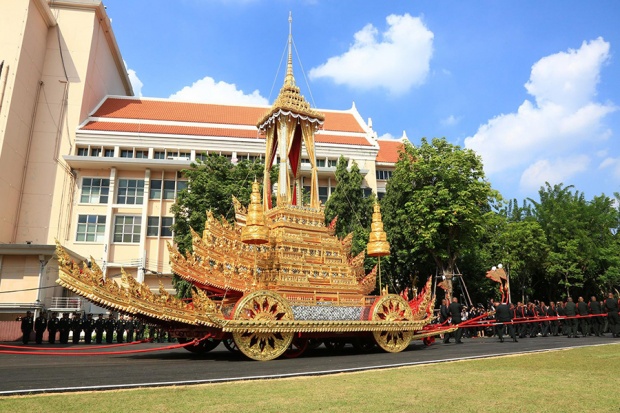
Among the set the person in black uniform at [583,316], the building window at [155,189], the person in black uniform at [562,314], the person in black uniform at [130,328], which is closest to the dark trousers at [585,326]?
the person in black uniform at [583,316]

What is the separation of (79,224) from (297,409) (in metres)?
29.7

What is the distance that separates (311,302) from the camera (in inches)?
362

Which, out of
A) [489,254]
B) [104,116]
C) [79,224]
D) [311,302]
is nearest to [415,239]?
[489,254]

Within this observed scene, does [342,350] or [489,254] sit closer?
[342,350]

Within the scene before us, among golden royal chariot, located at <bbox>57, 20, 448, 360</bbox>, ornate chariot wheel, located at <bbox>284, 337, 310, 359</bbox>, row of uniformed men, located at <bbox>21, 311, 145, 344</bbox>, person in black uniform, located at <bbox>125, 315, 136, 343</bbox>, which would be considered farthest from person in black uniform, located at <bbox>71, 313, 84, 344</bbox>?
ornate chariot wheel, located at <bbox>284, 337, 310, 359</bbox>

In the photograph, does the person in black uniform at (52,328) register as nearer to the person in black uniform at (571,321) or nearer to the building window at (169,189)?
the building window at (169,189)

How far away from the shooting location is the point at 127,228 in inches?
1192

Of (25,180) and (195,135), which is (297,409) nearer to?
(195,135)

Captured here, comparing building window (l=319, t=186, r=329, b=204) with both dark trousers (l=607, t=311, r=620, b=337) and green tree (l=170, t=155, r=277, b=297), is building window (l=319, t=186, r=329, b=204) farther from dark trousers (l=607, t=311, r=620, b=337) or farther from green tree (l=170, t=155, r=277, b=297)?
dark trousers (l=607, t=311, r=620, b=337)

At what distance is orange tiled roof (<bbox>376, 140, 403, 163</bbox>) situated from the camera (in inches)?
1407

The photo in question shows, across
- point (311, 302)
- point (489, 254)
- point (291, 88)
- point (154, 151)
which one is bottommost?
point (311, 302)

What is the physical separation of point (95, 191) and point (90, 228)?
102 inches

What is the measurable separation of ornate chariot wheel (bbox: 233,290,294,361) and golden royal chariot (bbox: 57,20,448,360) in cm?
2

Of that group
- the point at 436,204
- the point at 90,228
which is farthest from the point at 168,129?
the point at 436,204
